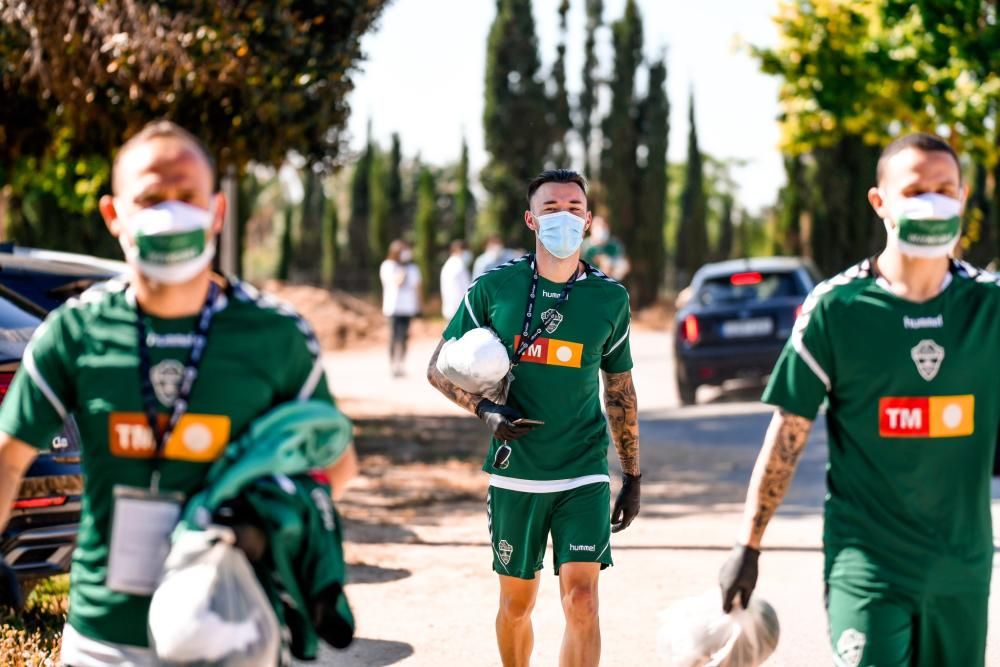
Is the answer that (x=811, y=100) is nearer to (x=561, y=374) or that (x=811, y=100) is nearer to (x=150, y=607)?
(x=561, y=374)

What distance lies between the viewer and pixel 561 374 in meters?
5.34

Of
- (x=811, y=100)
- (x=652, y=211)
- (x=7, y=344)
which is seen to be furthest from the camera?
(x=652, y=211)

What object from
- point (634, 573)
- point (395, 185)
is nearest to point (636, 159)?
point (395, 185)

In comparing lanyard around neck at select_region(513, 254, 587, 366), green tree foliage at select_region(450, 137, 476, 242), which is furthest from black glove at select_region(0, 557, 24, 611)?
green tree foliage at select_region(450, 137, 476, 242)

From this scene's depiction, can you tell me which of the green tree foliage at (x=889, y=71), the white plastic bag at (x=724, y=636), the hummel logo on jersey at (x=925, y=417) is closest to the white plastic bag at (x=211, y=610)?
the white plastic bag at (x=724, y=636)

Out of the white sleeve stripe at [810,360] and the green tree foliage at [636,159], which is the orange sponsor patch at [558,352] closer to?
the white sleeve stripe at [810,360]

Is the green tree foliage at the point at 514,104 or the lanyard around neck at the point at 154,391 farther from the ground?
the green tree foliage at the point at 514,104

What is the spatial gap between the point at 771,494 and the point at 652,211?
46726 mm

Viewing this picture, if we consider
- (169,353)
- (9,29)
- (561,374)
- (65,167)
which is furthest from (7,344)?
(65,167)

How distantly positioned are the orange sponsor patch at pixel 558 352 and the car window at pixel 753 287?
12040 mm

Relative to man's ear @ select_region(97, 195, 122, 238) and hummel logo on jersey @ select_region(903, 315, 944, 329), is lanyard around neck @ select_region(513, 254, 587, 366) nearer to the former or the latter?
hummel logo on jersey @ select_region(903, 315, 944, 329)

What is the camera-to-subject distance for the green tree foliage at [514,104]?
46.6 metres

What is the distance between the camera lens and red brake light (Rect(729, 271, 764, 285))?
679 inches

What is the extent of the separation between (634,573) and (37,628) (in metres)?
3.35
